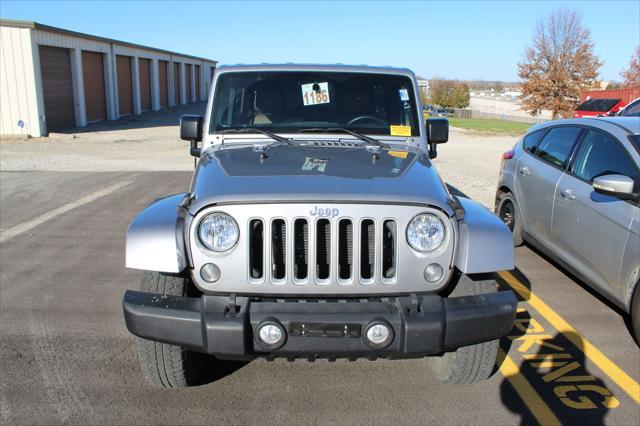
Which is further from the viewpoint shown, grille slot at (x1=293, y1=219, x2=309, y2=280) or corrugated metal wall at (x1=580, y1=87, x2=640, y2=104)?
→ corrugated metal wall at (x1=580, y1=87, x2=640, y2=104)

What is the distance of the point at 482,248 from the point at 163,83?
3985 centimetres

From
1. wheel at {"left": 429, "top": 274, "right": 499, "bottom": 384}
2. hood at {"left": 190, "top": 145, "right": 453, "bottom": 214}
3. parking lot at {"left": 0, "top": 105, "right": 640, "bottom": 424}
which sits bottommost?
parking lot at {"left": 0, "top": 105, "right": 640, "bottom": 424}

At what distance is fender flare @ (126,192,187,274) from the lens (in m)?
2.84

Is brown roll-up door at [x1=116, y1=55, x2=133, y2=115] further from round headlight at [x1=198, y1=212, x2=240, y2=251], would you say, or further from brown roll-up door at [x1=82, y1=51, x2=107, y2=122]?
round headlight at [x1=198, y1=212, x2=240, y2=251]

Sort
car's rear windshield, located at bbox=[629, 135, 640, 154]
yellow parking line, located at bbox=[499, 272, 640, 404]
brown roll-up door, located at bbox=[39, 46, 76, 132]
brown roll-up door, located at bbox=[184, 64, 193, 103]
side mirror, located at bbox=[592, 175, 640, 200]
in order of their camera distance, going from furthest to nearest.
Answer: brown roll-up door, located at bbox=[184, 64, 193, 103], brown roll-up door, located at bbox=[39, 46, 76, 132], car's rear windshield, located at bbox=[629, 135, 640, 154], side mirror, located at bbox=[592, 175, 640, 200], yellow parking line, located at bbox=[499, 272, 640, 404]

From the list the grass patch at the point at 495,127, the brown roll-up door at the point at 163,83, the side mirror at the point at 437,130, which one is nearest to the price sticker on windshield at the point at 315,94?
the side mirror at the point at 437,130

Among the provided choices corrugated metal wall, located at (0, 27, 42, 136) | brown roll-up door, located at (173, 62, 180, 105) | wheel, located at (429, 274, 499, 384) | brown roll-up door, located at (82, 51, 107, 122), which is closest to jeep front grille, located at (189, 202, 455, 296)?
wheel, located at (429, 274, 499, 384)

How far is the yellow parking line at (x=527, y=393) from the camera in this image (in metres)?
3.18

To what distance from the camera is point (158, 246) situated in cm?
287

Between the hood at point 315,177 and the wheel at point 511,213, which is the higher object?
the hood at point 315,177

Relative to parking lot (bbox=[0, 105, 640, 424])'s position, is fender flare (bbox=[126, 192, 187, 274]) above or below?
above

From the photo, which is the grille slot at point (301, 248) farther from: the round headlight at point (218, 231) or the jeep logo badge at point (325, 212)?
the round headlight at point (218, 231)

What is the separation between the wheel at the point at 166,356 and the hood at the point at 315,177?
18.3 inches

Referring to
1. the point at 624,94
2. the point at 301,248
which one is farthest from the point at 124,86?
the point at 301,248
